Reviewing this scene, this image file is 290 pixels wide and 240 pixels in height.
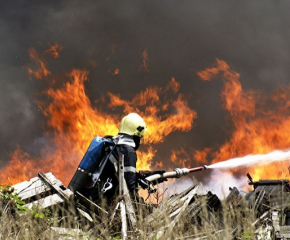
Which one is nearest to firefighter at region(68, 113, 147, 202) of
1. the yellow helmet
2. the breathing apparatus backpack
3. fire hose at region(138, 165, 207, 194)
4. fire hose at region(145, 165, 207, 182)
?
the breathing apparatus backpack

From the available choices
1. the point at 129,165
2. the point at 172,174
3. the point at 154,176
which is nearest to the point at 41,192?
the point at 129,165

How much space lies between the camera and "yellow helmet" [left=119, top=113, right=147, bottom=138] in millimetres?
8930

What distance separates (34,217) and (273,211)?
5.54m

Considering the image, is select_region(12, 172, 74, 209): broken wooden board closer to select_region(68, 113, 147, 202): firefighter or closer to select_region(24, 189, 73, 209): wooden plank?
select_region(24, 189, 73, 209): wooden plank

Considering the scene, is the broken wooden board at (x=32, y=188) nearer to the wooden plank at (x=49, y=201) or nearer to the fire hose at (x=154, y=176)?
the wooden plank at (x=49, y=201)

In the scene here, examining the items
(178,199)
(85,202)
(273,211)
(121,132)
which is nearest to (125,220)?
(85,202)

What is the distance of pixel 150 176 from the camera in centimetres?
→ 874

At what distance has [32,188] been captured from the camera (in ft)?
23.5

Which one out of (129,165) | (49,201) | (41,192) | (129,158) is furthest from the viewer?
(129,158)

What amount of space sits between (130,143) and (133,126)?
17.7 inches

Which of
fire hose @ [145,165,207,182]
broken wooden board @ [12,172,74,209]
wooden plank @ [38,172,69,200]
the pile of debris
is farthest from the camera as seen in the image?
fire hose @ [145,165,207,182]

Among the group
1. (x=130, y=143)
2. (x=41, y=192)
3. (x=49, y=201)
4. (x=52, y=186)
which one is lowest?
(x=49, y=201)

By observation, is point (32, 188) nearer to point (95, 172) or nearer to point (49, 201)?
point (49, 201)

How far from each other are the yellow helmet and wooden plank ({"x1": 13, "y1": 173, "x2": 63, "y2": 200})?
6.93 feet
